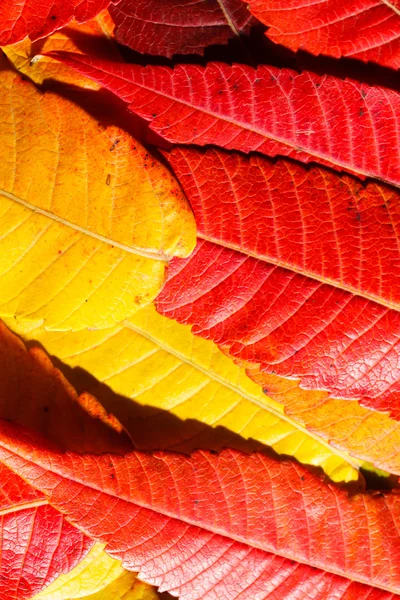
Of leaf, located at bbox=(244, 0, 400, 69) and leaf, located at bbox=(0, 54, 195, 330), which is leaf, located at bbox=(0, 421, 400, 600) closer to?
leaf, located at bbox=(0, 54, 195, 330)

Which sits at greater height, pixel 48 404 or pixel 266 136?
pixel 266 136

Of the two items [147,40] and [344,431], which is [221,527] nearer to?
[344,431]

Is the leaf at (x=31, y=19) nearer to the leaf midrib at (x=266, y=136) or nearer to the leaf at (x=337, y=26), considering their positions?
the leaf midrib at (x=266, y=136)

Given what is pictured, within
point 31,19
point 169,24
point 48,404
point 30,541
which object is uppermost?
point 31,19

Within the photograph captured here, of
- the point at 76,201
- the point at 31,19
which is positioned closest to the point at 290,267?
the point at 76,201

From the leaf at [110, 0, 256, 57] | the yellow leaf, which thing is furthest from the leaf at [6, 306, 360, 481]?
the leaf at [110, 0, 256, 57]

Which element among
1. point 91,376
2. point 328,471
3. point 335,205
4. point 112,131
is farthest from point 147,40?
point 328,471

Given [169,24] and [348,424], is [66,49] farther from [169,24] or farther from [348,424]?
[348,424]
